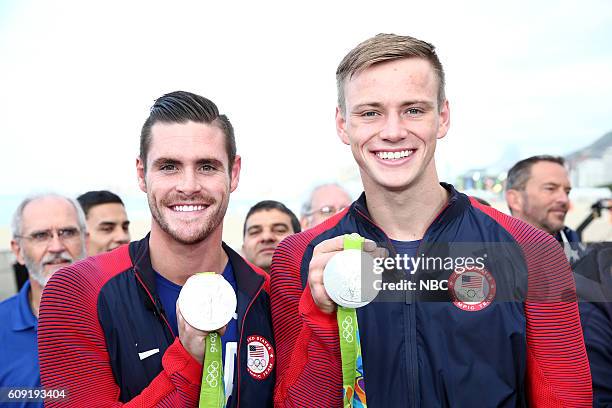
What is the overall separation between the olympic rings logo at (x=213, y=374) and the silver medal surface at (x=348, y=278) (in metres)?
0.42

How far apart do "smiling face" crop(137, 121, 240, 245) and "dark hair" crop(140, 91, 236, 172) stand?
3 centimetres

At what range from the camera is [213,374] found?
1.78 metres

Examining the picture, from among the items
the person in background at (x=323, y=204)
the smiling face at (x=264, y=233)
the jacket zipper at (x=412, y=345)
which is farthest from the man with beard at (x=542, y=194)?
the jacket zipper at (x=412, y=345)

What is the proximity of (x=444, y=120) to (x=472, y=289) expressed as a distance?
1.86ft

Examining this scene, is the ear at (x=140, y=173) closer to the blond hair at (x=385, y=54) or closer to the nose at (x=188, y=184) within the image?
the nose at (x=188, y=184)

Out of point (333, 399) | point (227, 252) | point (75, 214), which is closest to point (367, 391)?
point (333, 399)

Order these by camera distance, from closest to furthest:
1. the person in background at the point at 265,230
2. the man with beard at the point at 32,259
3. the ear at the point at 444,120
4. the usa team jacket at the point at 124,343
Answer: the usa team jacket at the point at 124,343, the ear at the point at 444,120, the man with beard at the point at 32,259, the person in background at the point at 265,230

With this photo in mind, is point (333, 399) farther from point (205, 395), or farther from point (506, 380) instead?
point (506, 380)

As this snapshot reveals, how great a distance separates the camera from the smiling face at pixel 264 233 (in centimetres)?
437

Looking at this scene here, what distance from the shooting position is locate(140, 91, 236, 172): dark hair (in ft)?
7.29

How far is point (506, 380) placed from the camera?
5.91 feet

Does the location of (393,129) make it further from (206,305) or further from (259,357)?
(259,357)

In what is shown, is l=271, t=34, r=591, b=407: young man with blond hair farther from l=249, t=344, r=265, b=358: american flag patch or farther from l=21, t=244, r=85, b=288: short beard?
l=21, t=244, r=85, b=288: short beard

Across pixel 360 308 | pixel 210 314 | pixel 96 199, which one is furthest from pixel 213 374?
pixel 96 199
